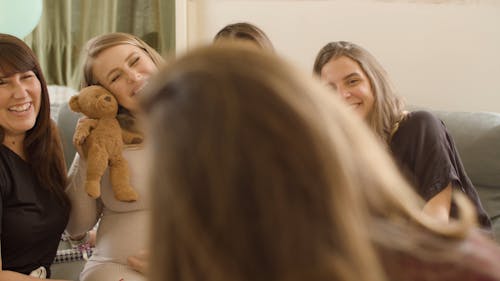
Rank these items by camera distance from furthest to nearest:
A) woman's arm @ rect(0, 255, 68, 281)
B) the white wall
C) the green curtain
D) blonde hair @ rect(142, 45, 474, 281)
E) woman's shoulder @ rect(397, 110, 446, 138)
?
the green curtain → the white wall → woman's shoulder @ rect(397, 110, 446, 138) → woman's arm @ rect(0, 255, 68, 281) → blonde hair @ rect(142, 45, 474, 281)

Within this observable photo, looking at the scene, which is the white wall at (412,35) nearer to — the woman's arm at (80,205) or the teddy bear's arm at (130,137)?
the teddy bear's arm at (130,137)

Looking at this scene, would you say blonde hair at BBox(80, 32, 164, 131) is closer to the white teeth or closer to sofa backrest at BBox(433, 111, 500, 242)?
the white teeth

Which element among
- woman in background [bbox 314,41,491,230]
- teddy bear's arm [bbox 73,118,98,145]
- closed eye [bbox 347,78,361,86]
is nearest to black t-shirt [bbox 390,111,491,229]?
woman in background [bbox 314,41,491,230]

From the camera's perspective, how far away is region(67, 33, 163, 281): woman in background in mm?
1759

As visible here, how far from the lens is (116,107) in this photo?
181 centimetres

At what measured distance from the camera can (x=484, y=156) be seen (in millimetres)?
2172

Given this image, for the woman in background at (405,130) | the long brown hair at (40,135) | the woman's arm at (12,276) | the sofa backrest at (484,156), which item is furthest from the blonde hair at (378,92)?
the woman's arm at (12,276)

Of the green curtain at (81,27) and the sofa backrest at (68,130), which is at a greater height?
the green curtain at (81,27)

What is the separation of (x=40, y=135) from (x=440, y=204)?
116 cm

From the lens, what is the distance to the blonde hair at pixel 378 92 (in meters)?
1.79

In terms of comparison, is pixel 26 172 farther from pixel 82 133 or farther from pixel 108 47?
pixel 108 47

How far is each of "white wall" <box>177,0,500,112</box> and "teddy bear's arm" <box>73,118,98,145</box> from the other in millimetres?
1215

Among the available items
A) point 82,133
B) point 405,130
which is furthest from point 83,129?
point 405,130

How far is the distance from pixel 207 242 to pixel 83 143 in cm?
132
